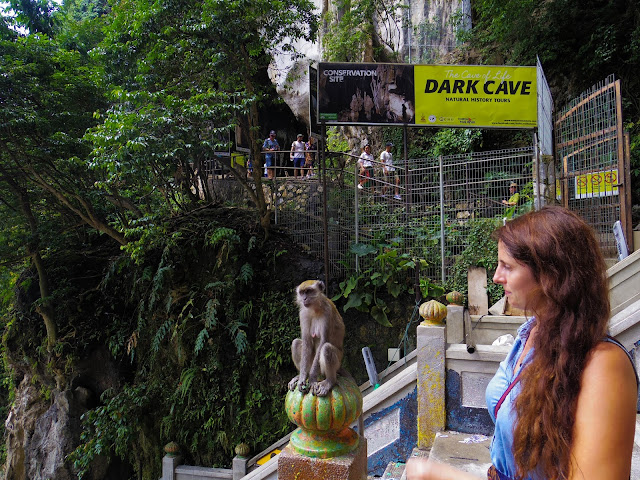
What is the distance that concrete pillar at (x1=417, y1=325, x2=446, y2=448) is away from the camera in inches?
139

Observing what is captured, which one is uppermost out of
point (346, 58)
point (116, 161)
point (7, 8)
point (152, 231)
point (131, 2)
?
point (346, 58)

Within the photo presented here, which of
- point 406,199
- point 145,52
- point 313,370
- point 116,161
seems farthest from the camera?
point 406,199

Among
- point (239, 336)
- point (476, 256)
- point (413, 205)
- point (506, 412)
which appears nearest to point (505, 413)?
point (506, 412)

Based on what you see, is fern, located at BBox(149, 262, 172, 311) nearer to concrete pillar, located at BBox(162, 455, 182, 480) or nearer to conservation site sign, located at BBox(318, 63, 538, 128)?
concrete pillar, located at BBox(162, 455, 182, 480)

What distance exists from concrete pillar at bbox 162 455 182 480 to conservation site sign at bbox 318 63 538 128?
277 inches

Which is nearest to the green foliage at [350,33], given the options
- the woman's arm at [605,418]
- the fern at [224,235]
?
the fern at [224,235]

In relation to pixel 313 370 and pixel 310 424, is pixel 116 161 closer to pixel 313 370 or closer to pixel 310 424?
pixel 313 370

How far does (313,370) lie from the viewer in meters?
2.90

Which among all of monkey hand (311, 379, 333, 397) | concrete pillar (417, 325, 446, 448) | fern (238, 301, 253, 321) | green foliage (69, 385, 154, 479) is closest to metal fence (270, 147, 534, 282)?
fern (238, 301, 253, 321)

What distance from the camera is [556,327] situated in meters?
0.99

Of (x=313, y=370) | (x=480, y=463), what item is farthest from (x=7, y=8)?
(x=480, y=463)

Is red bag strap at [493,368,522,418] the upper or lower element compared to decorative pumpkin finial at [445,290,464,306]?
upper

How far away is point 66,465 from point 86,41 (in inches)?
368

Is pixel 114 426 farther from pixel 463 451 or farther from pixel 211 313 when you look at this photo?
pixel 463 451
